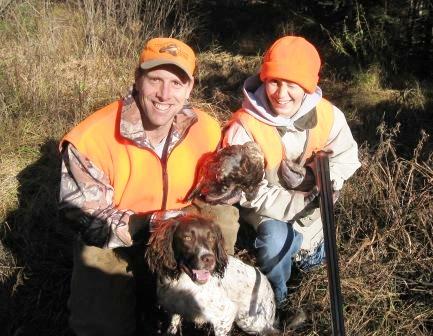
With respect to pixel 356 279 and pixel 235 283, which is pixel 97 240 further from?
pixel 356 279

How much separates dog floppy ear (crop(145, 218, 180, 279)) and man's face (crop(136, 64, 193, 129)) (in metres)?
0.57

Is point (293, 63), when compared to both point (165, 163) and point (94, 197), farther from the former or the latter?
point (94, 197)

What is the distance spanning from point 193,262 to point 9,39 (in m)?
4.71

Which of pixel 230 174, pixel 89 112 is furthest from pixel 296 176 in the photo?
pixel 89 112

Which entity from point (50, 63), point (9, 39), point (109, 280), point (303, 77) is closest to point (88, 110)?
point (50, 63)

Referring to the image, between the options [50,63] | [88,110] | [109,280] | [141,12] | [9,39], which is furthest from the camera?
[141,12]

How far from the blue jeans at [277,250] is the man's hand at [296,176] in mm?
252

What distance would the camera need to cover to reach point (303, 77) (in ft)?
11.4

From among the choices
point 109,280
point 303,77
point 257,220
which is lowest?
point 109,280

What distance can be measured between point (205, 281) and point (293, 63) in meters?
1.29

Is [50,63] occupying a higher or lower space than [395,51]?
lower

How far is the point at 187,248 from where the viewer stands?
310 cm

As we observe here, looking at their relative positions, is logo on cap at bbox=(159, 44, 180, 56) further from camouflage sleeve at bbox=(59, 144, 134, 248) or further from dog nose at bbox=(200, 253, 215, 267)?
dog nose at bbox=(200, 253, 215, 267)

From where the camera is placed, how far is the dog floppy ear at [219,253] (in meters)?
3.19
